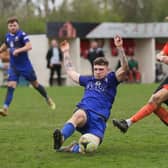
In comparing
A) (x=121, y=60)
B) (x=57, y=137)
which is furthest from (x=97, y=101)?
(x=57, y=137)

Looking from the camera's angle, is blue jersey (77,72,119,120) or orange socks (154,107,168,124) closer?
blue jersey (77,72,119,120)

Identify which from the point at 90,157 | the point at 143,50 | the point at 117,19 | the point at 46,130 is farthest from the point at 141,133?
the point at 117,19

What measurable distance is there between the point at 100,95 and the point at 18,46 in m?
5.13

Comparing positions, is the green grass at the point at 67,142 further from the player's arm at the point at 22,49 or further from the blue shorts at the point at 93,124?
the player's arm at the point at 22,49

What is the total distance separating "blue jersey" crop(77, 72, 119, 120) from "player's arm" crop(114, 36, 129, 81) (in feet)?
0.32

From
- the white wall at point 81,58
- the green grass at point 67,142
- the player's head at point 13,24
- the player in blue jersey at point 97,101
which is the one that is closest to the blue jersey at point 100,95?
the player in blue jersey at point 97,101

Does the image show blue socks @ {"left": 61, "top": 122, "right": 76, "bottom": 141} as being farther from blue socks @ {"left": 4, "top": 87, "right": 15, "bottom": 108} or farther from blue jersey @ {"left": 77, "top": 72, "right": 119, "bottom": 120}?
blue socks @ {"left": 4, "top": 87, "right": 15, "bottom": 108}

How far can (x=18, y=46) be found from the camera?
12.6 m

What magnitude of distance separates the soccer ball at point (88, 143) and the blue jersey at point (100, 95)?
0.46 meters

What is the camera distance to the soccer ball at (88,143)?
7.31 m

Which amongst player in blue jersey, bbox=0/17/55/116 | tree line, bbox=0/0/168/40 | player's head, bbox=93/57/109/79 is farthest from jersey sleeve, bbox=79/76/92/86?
tree line, bbox=0/0/168/40

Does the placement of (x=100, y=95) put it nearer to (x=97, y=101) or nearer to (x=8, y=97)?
(x=97, y=101)

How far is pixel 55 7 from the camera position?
63.8 metres

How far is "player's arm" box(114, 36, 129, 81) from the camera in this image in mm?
7567
